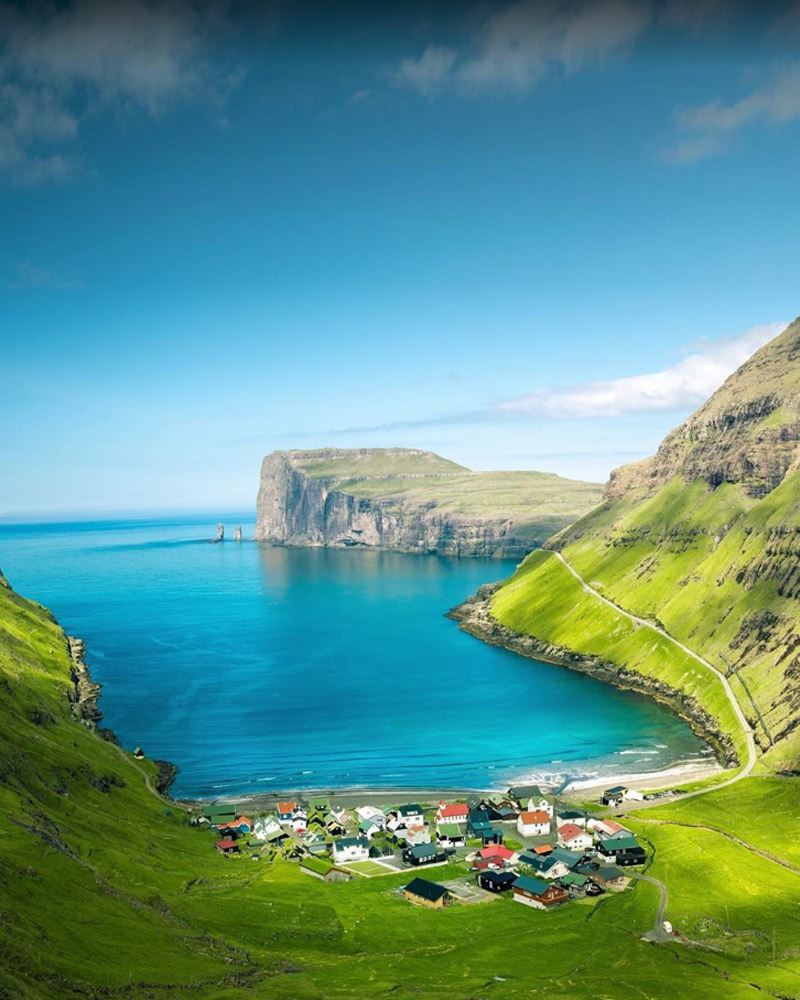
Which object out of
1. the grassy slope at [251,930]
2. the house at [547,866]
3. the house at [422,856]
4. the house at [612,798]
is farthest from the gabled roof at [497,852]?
the house at [612,798]

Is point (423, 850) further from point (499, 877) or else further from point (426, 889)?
point (426, 889)

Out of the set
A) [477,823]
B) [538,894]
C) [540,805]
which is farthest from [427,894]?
[540,805]

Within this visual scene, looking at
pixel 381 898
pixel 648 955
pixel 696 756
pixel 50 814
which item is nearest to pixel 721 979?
pixel 648 955

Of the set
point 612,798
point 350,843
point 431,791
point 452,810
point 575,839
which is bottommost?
point 431,791

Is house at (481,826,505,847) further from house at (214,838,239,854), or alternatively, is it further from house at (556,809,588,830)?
house at (214,838,239,854)

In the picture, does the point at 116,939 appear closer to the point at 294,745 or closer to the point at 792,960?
the point at 792,960

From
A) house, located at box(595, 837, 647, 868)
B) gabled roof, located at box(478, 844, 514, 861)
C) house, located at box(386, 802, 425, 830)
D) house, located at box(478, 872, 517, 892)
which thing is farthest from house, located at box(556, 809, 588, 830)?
house, located at box(478, 872, 517, 892)

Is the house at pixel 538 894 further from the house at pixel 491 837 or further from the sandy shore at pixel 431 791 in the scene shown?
the sandy shore at pixel 431 791
